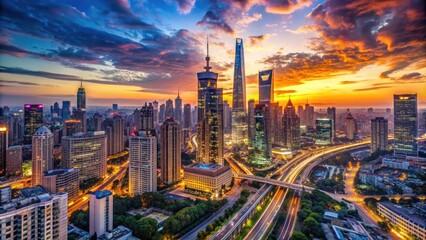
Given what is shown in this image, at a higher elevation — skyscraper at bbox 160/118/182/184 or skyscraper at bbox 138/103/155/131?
skyscraper at bbox 138/103/155/131

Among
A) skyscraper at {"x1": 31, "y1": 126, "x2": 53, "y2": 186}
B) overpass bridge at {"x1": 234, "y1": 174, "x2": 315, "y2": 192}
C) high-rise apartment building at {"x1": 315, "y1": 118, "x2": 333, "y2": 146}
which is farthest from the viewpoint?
high-rise apartment building at {"x1": 315, "y1": 118, "x2": 333, "y2": 146}

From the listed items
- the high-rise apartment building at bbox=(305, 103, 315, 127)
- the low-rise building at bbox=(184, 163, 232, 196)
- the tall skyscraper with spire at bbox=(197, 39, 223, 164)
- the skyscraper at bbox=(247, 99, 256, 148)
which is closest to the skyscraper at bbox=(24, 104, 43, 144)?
the tall skyscraper with spire at bbox=(197, 39, 223, 164)

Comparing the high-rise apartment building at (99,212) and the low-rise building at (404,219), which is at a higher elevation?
the high-rise apartment building at (99,212)

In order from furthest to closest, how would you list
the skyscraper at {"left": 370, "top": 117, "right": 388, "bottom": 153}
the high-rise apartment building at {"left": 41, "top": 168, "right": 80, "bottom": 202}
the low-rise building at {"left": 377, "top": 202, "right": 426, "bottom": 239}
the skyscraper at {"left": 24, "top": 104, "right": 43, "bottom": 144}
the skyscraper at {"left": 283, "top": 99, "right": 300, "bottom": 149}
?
the skyscraper at {"left": 283, "top": 99, "right": 300, "bottom": 149}
the skyscraper at {"left": 370, "top": 117, "right": 388, "bottom": 153}
the skyscraper at {"left": 24, "top": 104, "right": 43, "bottom": 144}
the high-rise apartment building at {"left": 41, "top": 168, "right": 80, "bottom": 202}
the low-rise building at {"left": 377, "top": 202, "right": 426, "bottom": 239}

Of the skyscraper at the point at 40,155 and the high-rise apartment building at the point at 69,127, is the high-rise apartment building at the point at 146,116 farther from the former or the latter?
the skyscraper at the point at 40,155

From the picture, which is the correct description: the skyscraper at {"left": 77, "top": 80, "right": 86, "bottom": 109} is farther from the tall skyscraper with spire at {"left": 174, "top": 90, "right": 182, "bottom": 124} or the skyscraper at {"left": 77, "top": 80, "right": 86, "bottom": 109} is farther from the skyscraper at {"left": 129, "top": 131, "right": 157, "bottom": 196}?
the skyscraper at {"left": 129, "top": 131, "right": 157, "bottom": 196}

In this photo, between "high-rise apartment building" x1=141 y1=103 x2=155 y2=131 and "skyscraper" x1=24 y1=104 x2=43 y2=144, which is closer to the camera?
"high-rise apartment building" x1=141 y1=103 x2=155 y2=131

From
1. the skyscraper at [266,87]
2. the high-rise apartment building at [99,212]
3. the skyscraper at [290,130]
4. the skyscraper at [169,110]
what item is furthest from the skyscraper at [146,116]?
the skyscraper at [169,110]

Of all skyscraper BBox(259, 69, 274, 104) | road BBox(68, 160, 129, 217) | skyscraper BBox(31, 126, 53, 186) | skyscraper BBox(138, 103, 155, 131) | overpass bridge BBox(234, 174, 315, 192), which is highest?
skyscraper BBox(259, 69, 274, 104)

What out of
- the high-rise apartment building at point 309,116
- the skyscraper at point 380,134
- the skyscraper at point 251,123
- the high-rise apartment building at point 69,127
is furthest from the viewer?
the high-rise apartment building at point 309,116
